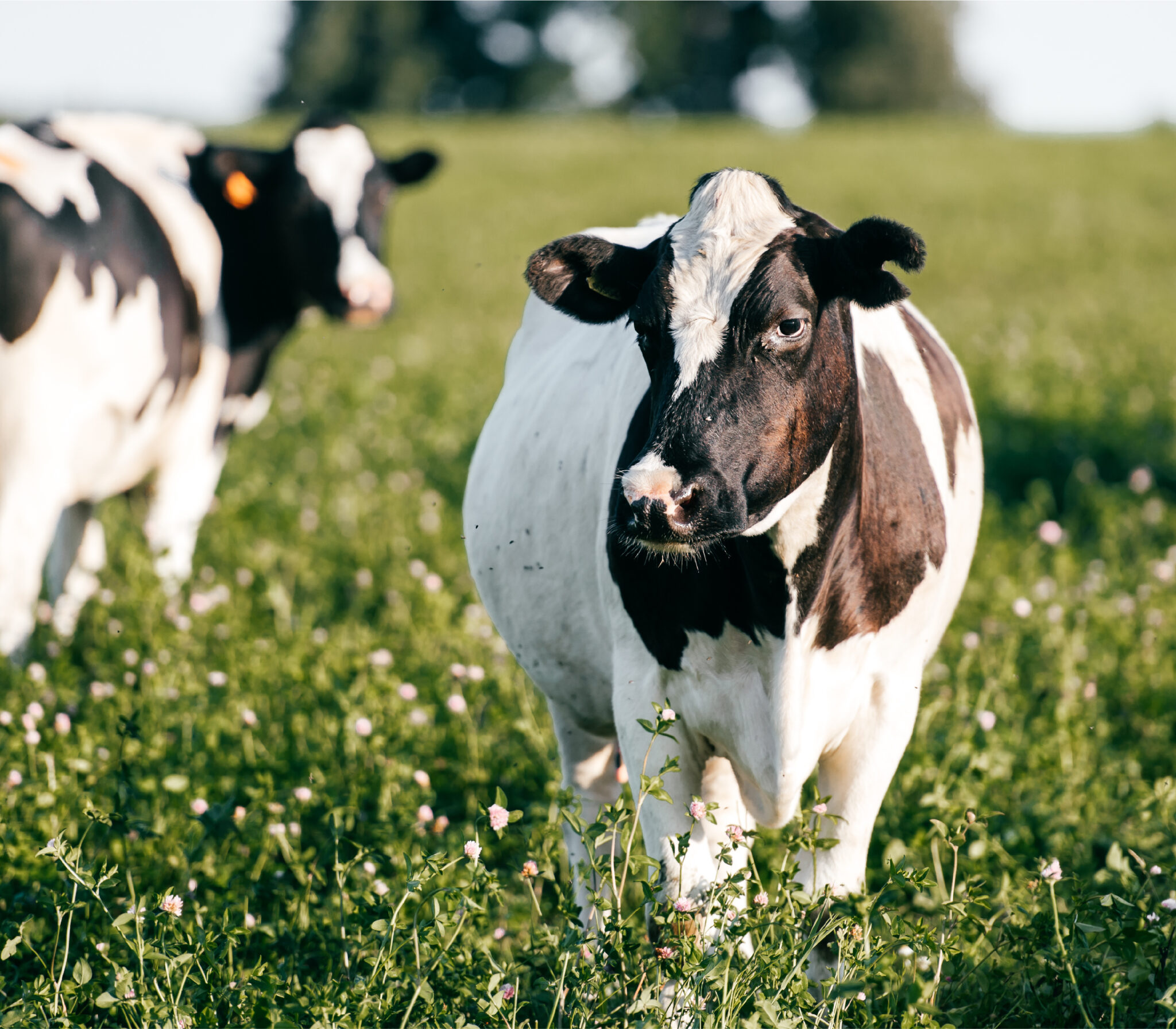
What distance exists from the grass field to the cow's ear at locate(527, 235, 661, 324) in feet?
3.81

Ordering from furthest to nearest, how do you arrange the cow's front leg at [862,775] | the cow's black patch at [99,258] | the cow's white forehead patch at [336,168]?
the cow's white forehead patch at [336,168]
the cow's black patch at [99,258]
the cow's front leg at [862,775]

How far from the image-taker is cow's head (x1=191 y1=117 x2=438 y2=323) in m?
6.09

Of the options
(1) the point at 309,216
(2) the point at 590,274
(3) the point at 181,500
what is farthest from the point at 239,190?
(2) the point at 590,274

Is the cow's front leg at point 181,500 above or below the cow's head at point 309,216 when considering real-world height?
below

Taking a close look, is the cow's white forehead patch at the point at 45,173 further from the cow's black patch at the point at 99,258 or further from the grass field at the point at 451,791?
the grass field at the point at 451,791

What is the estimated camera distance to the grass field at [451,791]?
260cm

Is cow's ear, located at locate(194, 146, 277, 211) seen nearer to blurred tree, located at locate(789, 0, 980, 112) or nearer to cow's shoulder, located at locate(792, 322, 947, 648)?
cow's shoulder, located at locate(792, 322, 947, 648)

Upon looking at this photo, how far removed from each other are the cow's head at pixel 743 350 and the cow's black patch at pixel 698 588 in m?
0.17

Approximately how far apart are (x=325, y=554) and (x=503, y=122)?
115ft

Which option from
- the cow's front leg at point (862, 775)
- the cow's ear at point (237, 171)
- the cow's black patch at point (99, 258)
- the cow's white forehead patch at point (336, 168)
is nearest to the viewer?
the cow's front leg at point (862, 775)

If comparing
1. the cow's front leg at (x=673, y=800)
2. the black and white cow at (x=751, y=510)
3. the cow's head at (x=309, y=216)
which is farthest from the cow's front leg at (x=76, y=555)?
the cow's front leg at (x=673, y=800)

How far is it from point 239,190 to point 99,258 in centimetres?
131

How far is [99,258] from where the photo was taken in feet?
16.1

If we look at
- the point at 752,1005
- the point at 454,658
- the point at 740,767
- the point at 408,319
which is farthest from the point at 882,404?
the point at 408,319
